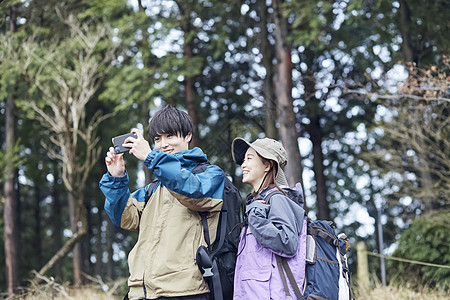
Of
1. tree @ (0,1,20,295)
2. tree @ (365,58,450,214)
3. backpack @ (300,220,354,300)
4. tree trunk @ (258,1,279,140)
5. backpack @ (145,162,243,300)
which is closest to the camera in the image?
backpack @ (145,162,243,300)

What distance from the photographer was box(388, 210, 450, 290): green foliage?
9680 millimetres

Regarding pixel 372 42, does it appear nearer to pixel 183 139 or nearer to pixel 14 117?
pixel 14 117

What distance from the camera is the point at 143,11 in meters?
14.7

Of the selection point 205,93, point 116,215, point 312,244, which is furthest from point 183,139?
point 205,93

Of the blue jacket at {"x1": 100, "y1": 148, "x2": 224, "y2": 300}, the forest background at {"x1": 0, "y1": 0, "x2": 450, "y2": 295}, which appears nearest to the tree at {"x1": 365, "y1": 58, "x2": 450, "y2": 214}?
the forest background at {"x1": 0, "y1": 0, "x2": 450, "y2": 295}

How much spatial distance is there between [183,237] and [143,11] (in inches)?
499

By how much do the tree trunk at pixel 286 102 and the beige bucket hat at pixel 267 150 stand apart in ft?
20.9

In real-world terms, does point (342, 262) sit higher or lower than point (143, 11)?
lower

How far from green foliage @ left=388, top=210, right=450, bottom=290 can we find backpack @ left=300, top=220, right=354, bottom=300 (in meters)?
6.97

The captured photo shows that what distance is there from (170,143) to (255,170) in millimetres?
529

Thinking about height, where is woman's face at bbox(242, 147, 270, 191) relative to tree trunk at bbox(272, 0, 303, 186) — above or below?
below

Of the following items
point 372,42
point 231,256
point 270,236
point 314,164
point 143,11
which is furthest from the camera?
point 314,164

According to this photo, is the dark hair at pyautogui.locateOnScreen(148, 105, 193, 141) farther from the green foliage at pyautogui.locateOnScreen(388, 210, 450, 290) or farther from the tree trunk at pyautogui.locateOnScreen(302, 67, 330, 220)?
the tree trunk at pyautogui.locateOnScreen(302, 67, 330, 220)

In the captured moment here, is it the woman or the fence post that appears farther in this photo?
the fence post
